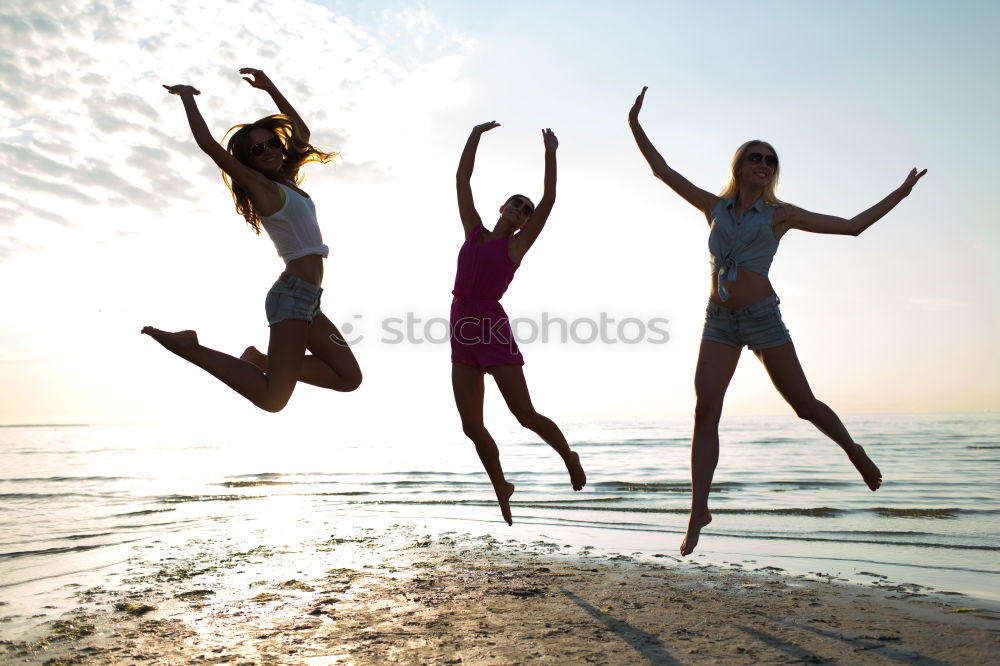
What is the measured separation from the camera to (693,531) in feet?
→ 15.6

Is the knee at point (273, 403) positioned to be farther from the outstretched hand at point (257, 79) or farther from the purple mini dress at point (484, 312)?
the outstretched hand at point (257, 79)

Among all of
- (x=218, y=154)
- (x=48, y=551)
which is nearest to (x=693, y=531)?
(x=218, y=154)

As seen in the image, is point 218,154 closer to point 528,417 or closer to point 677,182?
point 528,417

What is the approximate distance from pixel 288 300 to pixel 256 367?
499 millimetres

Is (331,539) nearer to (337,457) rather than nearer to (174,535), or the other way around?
(174,535)

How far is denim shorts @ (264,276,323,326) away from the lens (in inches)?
182

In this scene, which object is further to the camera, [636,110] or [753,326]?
[636,110]

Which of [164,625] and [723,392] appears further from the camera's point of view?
[723,392]

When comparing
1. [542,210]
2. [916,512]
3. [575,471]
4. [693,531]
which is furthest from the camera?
[916,512]

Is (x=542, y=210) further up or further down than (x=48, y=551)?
further up

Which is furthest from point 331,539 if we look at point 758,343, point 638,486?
point 638,486

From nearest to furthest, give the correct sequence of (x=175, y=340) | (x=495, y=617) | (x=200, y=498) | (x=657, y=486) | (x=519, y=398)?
(x=495, y=617) → (x=175, y=340) → (x=519, y=398) → (x=200, y=498) → (x=657, y=486)

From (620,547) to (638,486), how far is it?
6.41 meters

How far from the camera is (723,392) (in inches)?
187
